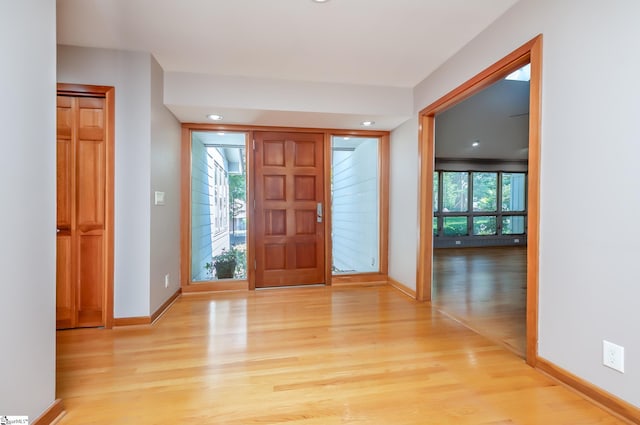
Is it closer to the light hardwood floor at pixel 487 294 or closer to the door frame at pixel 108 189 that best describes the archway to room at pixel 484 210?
the light hardwood floor at pixel 487 294

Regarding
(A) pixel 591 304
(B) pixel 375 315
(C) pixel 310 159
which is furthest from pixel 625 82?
(C) pixel 310 159

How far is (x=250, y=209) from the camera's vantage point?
13.2ft

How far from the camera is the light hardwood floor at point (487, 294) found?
2.70 m

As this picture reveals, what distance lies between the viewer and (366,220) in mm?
4469

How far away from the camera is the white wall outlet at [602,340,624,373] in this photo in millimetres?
1530

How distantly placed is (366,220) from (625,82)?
3160 mm

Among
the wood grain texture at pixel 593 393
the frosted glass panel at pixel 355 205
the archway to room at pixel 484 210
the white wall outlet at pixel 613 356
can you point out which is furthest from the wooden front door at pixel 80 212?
the white wall outlet at pixel 613 356

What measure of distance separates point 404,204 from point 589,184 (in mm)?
2216

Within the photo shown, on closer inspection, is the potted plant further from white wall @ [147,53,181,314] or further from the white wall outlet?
the white wall outlet

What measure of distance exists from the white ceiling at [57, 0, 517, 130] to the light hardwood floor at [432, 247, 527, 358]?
2509mm

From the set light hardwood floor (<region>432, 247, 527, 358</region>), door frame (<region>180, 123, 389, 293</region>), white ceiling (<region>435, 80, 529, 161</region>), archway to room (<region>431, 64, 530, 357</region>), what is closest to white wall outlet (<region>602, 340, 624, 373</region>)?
light hardwood floor (<region>432, 247, 527, 358</region>)

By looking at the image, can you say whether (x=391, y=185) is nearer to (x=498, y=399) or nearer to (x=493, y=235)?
(x=498, y=399)

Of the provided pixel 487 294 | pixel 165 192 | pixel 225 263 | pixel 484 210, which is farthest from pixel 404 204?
pixel 484 210

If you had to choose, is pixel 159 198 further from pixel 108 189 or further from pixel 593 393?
pixel 593 393
